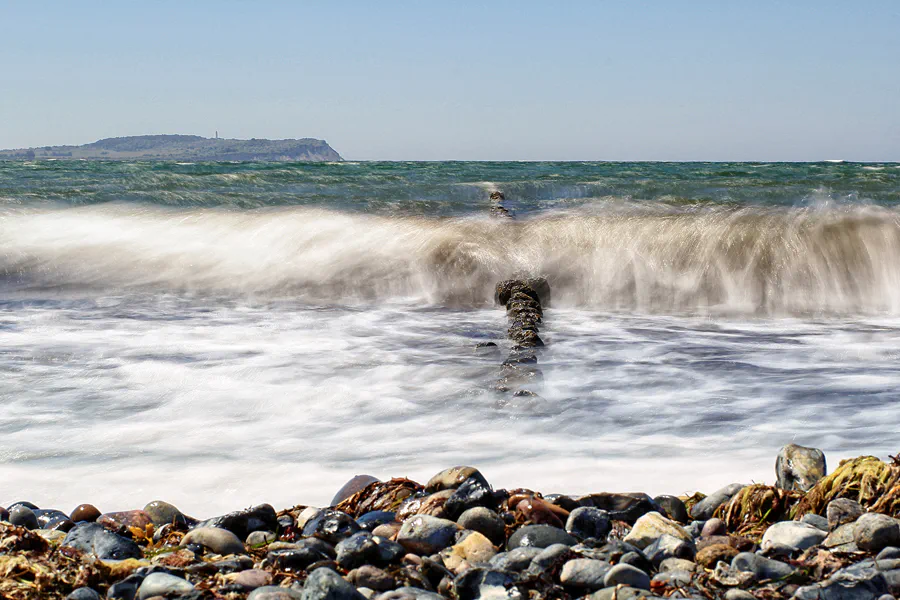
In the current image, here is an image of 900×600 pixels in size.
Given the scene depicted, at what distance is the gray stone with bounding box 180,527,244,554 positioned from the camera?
7.72 feet

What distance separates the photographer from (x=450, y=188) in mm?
18781

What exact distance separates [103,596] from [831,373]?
4.40 meters

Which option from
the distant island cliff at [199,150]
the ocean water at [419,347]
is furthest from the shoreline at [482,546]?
the distant island cliff at [199,150]

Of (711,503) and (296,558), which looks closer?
(296,558)

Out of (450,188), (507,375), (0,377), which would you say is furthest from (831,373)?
(450,188)

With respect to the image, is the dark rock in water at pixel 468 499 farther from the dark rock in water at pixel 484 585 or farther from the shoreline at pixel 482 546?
the dark rock in water at pixel 484 585

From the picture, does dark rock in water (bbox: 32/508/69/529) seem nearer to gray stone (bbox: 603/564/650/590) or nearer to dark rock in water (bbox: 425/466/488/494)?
dark rock in water (bbox: 425/466/488/494)

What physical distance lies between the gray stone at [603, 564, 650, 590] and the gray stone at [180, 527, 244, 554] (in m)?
1.04

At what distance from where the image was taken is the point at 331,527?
2422 mm

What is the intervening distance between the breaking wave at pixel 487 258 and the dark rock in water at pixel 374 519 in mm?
5370

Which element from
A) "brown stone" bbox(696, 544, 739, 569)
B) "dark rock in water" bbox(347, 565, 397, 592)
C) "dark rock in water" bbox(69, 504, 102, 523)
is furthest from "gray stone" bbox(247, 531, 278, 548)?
"brown stone" bbox(696, 544, 739, 569)

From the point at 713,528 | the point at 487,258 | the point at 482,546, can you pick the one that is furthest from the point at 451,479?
the point at 487,258

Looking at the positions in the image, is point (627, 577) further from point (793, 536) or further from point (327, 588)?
point (327, 588)

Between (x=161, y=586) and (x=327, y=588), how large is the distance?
1.41ft
